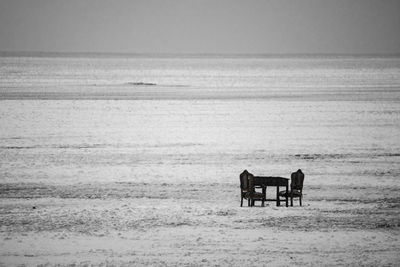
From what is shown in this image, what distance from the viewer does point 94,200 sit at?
754 inches

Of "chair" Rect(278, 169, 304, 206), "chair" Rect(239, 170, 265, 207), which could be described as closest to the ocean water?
"chair" Rect(278, 169, 304, 206)

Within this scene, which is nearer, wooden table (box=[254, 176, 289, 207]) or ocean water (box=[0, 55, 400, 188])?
wooden table (box=[254, 176, 289, 207])

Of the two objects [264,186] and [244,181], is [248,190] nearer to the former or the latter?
[244,181]

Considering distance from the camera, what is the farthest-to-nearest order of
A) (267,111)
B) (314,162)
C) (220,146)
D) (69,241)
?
1. (267,111)
2. (220,146)
3. (314,162)
4. (69,241)

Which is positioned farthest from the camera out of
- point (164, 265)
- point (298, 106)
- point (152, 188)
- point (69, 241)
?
point (298, 106)

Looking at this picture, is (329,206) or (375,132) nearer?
(329,206)

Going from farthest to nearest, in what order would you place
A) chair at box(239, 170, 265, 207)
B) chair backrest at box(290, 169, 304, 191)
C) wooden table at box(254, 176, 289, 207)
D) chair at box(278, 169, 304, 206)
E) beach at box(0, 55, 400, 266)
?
chair backrest at box(290, 169, 304, 191)
chair at box(278, 169, 304, 206)
chair at box(239, 170, 265, 207)
wooden table at box(254, 176, 289, 207)
beach at box(0, 55, 400, 266)

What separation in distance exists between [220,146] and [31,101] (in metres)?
26.3

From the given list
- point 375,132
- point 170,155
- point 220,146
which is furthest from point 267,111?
point 170,155

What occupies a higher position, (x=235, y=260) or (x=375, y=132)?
(x=375, y=132)

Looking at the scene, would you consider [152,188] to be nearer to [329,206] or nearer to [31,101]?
[329,206]

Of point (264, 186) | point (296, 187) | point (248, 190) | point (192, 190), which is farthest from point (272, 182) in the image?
point (192, 190)

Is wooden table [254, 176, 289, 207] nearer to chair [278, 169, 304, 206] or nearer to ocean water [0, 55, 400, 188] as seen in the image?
chair [278, 169, 304, 206]

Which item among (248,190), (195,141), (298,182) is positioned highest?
(195,141)
